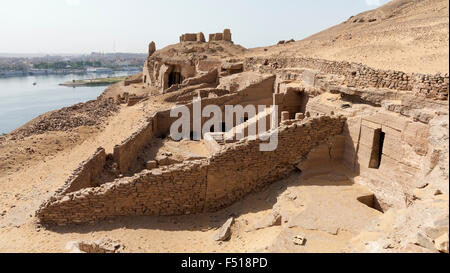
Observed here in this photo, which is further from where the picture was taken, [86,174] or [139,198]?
[86,174]

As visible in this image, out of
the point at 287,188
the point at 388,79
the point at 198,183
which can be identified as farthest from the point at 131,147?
the point at 388,79

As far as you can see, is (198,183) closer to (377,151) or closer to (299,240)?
(299,240)

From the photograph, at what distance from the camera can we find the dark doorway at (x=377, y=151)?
8.02 m

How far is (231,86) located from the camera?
63.9 feet

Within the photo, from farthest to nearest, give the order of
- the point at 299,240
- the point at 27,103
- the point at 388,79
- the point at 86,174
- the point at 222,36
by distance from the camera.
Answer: the point at 27,103 < the point at 222,36 < the point at 86,174 < the point at 388,79 < the point at 299,240

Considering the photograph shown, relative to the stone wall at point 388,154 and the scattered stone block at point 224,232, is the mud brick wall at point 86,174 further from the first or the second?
the stone wall at point 388,154

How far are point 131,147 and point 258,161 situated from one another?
5.40 metres

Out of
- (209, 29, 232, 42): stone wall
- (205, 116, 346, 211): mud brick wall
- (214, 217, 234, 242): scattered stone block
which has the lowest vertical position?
(214, 217, 234, 242): scattered stone block

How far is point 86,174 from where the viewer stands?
955cm

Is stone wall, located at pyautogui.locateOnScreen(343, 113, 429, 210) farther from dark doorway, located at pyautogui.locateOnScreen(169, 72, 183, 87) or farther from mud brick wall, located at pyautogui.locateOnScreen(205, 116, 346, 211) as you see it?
dark doorway, located at pyautogui.locateOnScreen(169, 72, 183, 87)

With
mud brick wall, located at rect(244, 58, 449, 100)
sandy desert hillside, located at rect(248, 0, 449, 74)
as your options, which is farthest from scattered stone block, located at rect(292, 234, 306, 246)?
sandy desert hillside, located at rect(248, 0, 449, 74)

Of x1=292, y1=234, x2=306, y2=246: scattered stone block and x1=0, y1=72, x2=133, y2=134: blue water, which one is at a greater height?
x1=292, y1=234, x2=306, y2=246: scattered stone block

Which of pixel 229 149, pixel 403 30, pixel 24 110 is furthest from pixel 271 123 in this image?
pixel 24 110

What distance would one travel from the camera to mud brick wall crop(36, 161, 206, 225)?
24.3 feet
